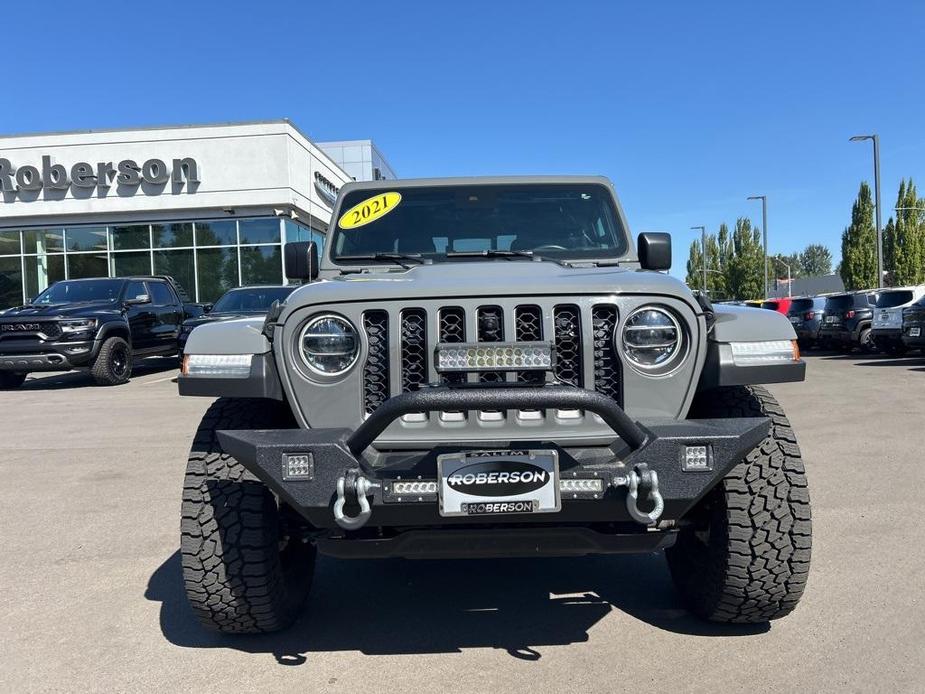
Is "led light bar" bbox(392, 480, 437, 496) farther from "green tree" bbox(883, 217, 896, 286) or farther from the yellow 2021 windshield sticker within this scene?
"green tree" bbox(883, 217, 896, 286)

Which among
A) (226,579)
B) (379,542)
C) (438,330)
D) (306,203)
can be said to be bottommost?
(226,579)

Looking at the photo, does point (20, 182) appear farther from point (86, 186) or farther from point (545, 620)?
point (545, 620)

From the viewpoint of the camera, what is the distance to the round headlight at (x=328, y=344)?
265 centimetres

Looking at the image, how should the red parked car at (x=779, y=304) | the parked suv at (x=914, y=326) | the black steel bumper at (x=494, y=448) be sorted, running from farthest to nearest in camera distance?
the red parked car at (x=779, y=304), the parked suv at (x=914, y=326), the black steel bumper at (x=494, y=448)

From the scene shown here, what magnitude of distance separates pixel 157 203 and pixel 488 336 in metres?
23.5

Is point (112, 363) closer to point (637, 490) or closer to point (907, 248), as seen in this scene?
point (637, 490)

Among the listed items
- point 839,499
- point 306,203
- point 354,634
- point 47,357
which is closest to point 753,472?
point 354,634

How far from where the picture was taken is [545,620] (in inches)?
123

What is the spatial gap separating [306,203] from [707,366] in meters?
23.0

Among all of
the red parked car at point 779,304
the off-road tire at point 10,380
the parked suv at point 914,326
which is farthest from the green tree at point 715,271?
the off-road tire at point 10,380

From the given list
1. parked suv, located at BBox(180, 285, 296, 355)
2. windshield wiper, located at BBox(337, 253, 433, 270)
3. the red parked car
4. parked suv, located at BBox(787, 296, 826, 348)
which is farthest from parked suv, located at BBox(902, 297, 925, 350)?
windshield wiper, located at BBox(337, 253, 433, 270)

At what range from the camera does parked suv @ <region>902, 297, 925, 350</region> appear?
45.7ft

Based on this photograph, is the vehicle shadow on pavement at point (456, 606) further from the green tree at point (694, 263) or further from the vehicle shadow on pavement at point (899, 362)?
the green tree at point (694, 263)

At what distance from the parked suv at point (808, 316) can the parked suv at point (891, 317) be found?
8.73 feet
